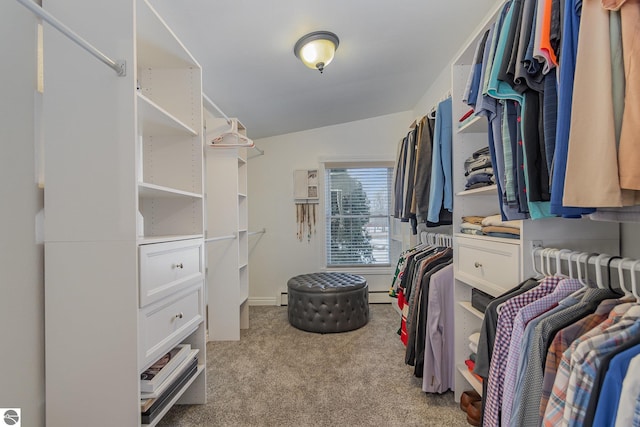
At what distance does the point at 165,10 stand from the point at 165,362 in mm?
1784

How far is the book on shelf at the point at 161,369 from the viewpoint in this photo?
1339 mm

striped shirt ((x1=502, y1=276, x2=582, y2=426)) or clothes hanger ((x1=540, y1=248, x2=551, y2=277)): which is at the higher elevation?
clothes hanger ((x1=540, y1=248, x2=551, y2=277))

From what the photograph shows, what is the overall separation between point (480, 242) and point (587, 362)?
0.86 metres

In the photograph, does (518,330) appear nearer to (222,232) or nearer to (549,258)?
(549,258)

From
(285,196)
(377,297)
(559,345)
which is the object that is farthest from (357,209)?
(559,345)

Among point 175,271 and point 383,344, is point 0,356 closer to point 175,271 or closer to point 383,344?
point 175,271

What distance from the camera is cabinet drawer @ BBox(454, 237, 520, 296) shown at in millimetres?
1288

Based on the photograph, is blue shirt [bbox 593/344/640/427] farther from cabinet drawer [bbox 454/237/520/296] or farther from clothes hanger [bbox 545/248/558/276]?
cabinet drawer [bbox 454/237/520/296]

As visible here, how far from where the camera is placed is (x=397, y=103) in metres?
3.50

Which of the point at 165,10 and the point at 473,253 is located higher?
the point at 165,10

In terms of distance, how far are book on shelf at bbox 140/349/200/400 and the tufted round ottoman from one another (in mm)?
1327

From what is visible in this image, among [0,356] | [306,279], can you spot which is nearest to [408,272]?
[306,279]

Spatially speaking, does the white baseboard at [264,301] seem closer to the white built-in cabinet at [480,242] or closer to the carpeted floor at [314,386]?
the carpeted floor at [314,386]

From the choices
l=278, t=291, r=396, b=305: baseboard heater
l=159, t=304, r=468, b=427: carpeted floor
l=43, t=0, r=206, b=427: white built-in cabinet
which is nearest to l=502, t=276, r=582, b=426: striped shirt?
l=159, t=304, r=468, b=427: carpeted floor
